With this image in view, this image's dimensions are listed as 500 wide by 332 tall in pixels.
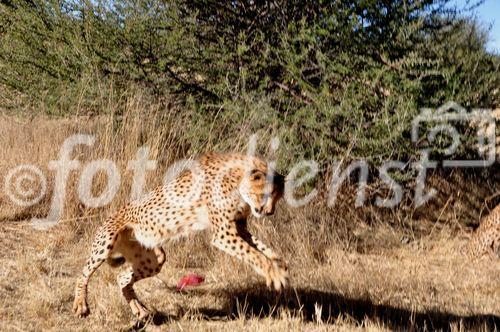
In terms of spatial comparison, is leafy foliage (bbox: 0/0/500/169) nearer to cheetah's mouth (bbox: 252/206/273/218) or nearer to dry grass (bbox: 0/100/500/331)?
dry grass (bbox: 0/100/500/331)

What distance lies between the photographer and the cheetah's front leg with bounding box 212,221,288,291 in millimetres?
3914

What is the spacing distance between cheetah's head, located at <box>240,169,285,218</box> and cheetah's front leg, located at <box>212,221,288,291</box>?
18cm

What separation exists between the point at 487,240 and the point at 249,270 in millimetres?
2772

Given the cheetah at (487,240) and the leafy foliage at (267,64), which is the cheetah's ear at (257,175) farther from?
the cheetah at (487,240)

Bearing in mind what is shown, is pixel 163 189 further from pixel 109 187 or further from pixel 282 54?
pixel 282 54

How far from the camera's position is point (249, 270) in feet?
19.0


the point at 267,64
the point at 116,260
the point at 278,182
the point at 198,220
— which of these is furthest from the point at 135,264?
the point at 267,64

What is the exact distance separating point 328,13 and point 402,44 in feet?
2.86

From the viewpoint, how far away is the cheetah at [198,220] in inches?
165

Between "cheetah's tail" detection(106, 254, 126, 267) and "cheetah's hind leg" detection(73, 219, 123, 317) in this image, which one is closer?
"cheetah's hind leg" detection(73, 219, 123, 317)

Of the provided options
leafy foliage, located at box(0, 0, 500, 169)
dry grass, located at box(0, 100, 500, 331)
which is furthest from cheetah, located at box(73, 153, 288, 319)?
leafy foliage, located at box(0, 0, 500, 169)

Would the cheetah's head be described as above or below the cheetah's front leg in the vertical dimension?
above

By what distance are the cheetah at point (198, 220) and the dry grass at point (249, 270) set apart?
0.33 meters

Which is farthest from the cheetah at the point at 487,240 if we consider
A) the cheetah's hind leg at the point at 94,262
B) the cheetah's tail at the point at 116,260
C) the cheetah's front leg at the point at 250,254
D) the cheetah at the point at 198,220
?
the cheetah's hind leg at the point at 94,262
